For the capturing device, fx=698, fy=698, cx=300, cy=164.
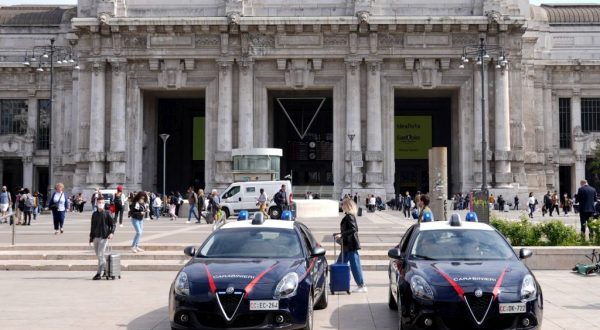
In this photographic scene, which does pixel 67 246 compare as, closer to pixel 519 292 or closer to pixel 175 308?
pixel 175 308

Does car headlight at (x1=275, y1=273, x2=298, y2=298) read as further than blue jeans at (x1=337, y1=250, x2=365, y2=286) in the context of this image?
No

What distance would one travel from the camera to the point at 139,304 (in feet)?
41.0

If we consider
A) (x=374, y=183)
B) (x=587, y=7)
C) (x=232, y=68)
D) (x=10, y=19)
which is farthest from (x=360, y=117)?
(x=10, y=19)

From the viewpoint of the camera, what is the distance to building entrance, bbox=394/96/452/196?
6072 centimetres

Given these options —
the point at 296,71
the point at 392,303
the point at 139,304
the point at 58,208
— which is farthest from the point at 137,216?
the point at 296,71

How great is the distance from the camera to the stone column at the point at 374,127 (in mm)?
52125

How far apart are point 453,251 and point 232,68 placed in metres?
44.1

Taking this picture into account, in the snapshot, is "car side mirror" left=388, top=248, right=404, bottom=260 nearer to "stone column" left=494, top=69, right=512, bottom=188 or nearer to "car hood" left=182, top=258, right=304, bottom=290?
"car hood" left=182, top=258, right=304, bottom=290

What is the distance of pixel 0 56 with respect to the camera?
209 feet

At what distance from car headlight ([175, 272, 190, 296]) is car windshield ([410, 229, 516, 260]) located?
335 centimetres

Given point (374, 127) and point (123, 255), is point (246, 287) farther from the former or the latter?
point (374, 127)

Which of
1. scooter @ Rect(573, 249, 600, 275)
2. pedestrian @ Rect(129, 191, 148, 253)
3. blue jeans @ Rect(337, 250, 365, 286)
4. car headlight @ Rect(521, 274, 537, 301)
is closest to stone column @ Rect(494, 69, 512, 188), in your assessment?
scooter @ Rect(573, 249, 600, 275)

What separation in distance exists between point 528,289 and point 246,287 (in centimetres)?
367

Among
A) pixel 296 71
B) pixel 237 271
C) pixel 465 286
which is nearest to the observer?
pixel 465 286
